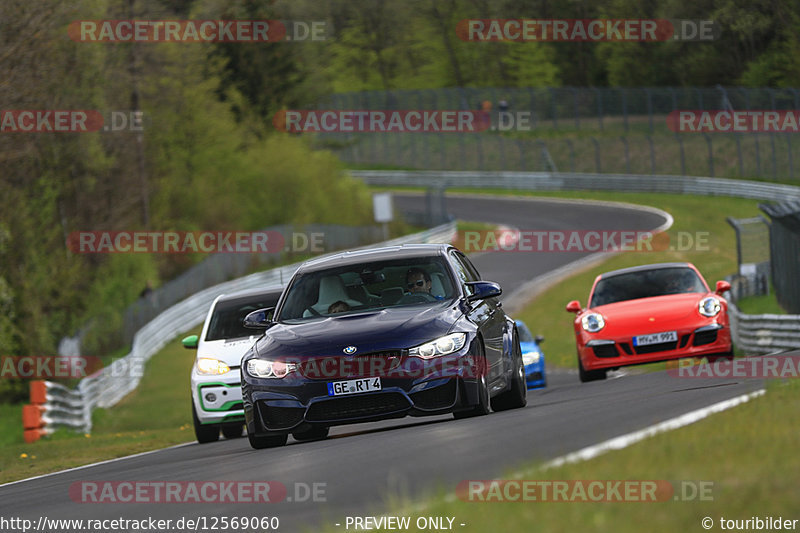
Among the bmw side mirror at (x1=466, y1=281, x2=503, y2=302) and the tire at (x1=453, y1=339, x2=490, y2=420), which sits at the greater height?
the bmw side mirror at (x1=466, y1=281, x2=503, y2=302)

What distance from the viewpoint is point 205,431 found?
49.9 ft

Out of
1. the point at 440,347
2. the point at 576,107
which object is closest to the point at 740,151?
the point at 576,107

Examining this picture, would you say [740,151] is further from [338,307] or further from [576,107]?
[338,307]

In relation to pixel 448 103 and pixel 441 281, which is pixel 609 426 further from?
pixel 448 103

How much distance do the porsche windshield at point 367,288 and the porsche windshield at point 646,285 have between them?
6.51 metres

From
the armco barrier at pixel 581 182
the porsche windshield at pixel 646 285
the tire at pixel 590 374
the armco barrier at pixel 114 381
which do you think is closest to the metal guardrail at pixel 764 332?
the porsche windshield at pixel 646 285

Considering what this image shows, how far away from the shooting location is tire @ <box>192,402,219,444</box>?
1512 centimetres

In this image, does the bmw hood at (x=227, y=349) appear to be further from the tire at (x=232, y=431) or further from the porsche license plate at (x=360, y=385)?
the porsche license plate at (x=360, y=385)

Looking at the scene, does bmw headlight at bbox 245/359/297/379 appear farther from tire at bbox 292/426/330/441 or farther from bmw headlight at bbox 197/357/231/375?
bmw headlight at bbox 197/357/231/375

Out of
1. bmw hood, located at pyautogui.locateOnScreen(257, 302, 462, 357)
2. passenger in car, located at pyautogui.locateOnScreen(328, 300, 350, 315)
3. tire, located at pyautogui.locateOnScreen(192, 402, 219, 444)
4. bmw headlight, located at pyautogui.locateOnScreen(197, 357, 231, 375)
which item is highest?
passenger in car, located at pyautogui.locateOnScreen(328, 300, 350, 315)

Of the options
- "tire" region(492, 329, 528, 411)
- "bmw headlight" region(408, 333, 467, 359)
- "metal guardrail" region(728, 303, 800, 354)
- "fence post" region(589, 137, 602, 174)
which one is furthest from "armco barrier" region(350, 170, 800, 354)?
"bmw headlight" region(408, 333, 467, 359)

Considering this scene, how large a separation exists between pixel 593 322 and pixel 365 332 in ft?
23.2

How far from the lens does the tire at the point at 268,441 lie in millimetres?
11008

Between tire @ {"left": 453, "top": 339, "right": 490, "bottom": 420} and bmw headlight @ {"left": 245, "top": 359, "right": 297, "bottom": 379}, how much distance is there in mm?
1436
